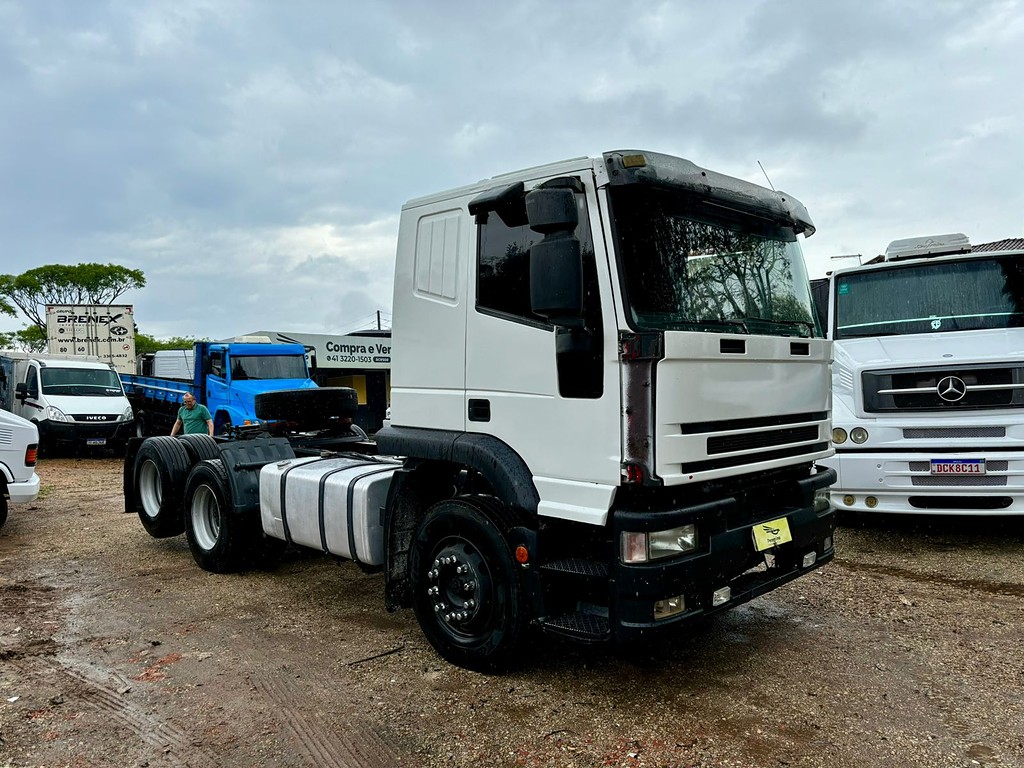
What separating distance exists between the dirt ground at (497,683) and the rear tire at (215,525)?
204mm

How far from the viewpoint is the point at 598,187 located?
3607 mm

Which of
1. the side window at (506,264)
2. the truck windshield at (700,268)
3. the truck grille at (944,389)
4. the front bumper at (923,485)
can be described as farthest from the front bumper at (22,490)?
the truck grille at (944,389)

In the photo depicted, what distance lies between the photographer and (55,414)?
16062mm

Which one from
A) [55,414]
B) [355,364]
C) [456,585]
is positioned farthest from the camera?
[355,364]

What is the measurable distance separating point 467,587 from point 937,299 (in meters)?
5.41

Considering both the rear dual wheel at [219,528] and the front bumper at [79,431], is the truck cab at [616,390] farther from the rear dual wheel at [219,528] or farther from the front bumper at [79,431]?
the front bumper at [79,431]

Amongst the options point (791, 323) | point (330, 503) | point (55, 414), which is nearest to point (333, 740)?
point (330, 503)

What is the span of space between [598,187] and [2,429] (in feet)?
22.6

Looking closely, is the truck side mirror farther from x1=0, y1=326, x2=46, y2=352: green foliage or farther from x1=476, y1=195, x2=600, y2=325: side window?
x1=0, y1=326, x2=46, y2=352: green foliage

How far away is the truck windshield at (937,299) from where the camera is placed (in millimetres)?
6777

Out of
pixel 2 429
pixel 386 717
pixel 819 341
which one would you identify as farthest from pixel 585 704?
pixel 2 429

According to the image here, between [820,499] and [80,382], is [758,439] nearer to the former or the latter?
[820,499]

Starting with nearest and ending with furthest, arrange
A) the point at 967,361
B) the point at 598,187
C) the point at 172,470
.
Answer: the point at 598,187 < the point at 967,361 < the point at 172,470

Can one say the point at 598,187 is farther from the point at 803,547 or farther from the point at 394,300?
the point at 803,547
